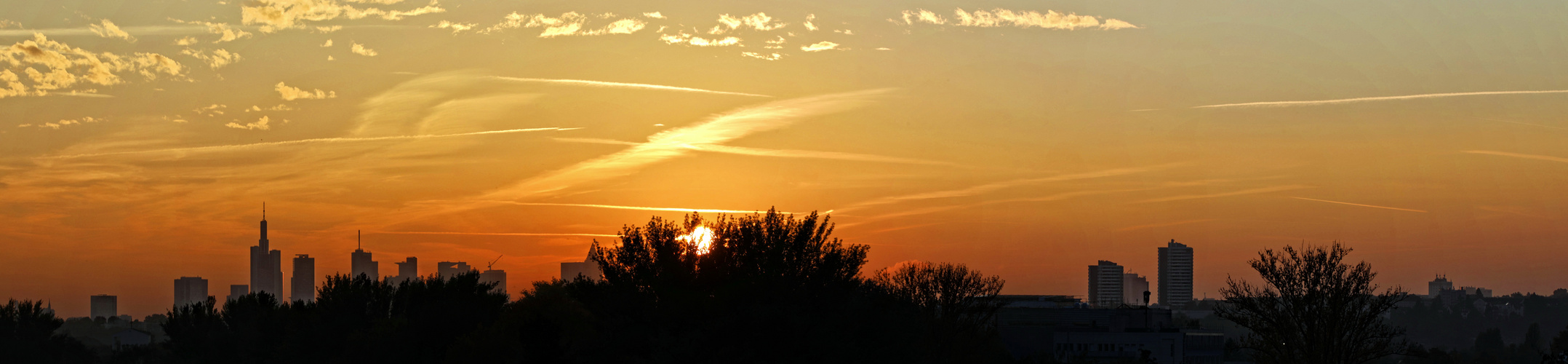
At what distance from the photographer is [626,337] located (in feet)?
157

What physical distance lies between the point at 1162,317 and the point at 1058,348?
2610 centimetres

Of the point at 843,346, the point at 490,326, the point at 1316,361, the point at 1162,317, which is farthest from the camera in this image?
the point at 1162,317

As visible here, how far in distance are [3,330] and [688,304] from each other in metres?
120

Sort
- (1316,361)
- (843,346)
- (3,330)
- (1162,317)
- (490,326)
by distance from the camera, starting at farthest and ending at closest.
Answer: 1. (1162,317)
2. (3,330)
3. (490,326)
4. (1316,361)
5. (843,346)

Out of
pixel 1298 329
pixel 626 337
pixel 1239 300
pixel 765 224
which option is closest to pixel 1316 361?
pixel 1298 329

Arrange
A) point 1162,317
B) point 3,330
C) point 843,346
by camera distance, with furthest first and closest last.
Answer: point 1162,317 < point 3,330 < point 843,346

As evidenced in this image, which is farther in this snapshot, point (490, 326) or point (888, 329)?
point (490, 326)

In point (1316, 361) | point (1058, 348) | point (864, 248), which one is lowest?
point (1058, 348)

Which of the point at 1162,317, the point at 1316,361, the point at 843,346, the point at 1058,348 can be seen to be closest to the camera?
the point at 843,346

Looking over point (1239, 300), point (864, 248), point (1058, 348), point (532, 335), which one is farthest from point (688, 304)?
point (1058, 348)

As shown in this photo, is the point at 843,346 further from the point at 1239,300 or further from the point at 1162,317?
the point at 1162,317

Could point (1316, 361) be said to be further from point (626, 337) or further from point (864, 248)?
point (626, 337)

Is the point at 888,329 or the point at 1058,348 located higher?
the point at 888,329

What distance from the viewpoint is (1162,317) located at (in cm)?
19362
